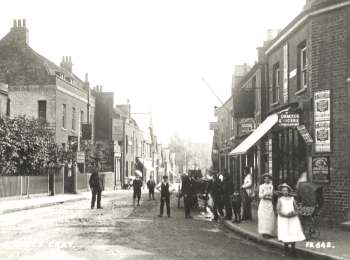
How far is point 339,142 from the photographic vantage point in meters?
15.3

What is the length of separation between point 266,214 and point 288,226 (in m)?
1.85

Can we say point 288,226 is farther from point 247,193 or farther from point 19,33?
point 19,33

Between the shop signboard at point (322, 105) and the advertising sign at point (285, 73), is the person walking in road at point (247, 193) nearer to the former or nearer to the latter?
the shop signboard at point (322, 105)

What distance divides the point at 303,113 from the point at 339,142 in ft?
6.80

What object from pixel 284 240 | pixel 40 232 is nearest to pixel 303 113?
pixel 284 240

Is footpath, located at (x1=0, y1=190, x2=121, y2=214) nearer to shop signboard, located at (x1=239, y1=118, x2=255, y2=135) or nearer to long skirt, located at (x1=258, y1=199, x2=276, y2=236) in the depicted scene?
shop signboard, located at (x1=239, y1=118, x2=255, y2=135)

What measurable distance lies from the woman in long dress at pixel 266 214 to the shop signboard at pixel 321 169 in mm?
2878

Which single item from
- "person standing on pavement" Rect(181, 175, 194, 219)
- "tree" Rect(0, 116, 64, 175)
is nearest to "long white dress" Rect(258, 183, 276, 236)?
"person standing on pavement" Rect(181, 175, 194, 219)

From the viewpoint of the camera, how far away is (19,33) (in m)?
45.1

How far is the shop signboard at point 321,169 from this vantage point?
15516mm

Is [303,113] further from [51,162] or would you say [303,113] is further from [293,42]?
[51,162]

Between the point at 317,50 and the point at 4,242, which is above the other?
the point at 317,50

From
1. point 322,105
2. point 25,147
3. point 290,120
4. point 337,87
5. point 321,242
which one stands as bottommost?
point 321,242

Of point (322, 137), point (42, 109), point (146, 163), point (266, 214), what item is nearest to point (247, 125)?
point (322, 137)
